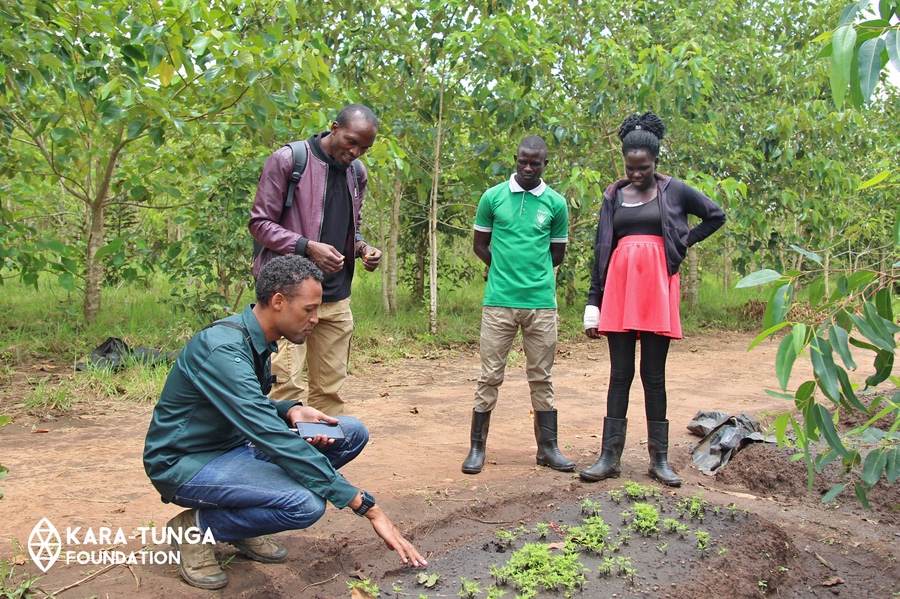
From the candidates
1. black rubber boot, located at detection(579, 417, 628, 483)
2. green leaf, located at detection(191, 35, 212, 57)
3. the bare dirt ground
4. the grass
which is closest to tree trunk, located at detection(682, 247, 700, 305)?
the grass

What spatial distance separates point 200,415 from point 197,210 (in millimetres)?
4605

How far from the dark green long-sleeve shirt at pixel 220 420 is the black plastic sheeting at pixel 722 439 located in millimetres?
2816

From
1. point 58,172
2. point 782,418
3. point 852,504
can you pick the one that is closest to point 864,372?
point 852,504

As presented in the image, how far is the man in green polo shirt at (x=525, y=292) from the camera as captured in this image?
4.27 metres

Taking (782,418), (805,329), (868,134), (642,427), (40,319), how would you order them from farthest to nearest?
(868,134) → (40,319) → (642,427) → (782,418) → (805,329)

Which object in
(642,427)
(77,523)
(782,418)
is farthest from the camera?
(642,427)

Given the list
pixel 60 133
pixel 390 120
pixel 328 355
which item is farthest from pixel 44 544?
pixel 390 120

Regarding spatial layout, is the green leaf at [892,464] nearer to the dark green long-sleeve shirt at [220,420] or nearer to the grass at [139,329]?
the dark green long-sleeve shirt at [220,420]

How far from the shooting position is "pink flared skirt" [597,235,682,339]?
3.97 m

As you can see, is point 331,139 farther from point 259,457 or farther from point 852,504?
point 852,504

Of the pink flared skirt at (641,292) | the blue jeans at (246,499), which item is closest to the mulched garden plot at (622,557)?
the blue jeans at (246,499)

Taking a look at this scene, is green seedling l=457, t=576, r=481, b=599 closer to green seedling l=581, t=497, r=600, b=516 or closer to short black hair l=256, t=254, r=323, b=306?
green seedling l=581, t=497, r=600, b=516

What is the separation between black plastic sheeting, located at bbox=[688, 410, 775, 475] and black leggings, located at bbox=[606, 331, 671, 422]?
79cm

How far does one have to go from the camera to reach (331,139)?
3717 millimetres
